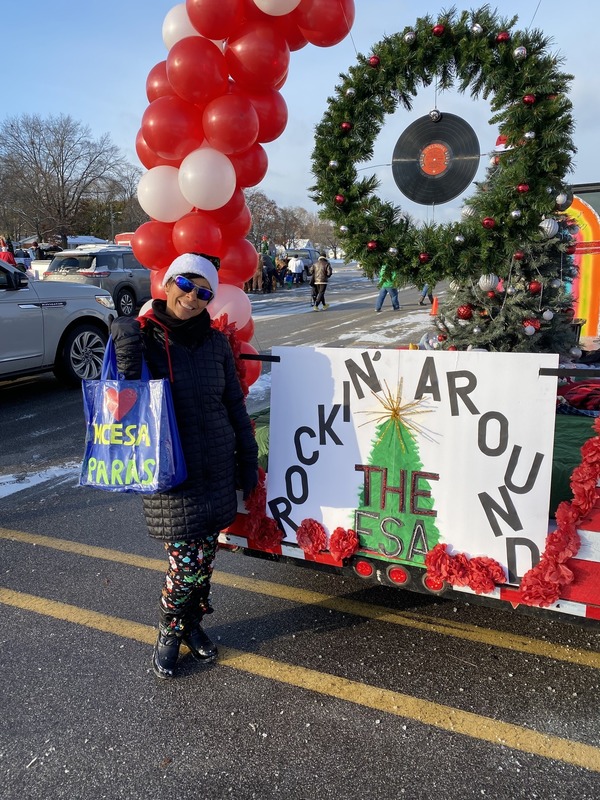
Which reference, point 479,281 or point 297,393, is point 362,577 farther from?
point 479,281

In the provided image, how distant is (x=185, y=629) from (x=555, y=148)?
10.9 ft

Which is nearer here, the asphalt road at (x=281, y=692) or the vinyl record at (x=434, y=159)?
the asphalt road at (x=281, y=692)

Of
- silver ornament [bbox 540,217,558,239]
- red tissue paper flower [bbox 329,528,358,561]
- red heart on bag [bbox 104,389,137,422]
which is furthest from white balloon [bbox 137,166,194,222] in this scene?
silver ornament [bbox 540,217,558,239]

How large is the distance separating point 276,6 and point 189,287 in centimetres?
239

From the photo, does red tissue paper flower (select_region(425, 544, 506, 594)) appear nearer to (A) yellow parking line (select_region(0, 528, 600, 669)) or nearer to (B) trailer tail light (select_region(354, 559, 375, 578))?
(B) trailer tail light (select_region(354, 559, 375, 578))

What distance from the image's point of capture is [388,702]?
248 cm

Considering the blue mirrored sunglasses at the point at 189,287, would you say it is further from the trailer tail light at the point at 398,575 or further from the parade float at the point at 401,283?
the trailer tail light at the point at 398,575

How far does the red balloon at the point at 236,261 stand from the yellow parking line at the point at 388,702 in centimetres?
245

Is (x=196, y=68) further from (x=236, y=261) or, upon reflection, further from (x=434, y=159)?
(x=434, y=159)

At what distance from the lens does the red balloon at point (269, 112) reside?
4078mm

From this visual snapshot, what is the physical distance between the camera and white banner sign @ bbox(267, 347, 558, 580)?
2346 millimetres

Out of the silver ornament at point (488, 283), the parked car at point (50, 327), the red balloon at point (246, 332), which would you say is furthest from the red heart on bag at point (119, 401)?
the parked car at point (50, 327)

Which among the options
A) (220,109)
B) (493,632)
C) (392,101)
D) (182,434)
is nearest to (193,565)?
(182,434)

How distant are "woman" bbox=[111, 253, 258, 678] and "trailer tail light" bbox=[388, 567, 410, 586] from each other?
2.51ft
